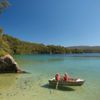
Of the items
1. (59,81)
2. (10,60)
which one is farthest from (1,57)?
(59,81)

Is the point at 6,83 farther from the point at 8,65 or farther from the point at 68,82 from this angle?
the point at 8,65

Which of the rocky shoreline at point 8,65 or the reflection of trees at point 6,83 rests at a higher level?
the rocky shoreline at point 8,65

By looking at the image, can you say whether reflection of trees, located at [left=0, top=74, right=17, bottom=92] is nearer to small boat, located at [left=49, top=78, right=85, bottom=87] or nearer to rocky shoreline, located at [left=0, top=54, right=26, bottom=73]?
small boat, located at [left=49, top=78, right=85, bottom=87]

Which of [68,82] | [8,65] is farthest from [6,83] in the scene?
[8,65]

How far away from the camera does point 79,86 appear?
22953mm

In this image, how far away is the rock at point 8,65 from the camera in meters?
34.7

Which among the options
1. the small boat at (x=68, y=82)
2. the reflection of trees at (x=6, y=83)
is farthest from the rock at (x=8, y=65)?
the small boat at (x=68, y=82)

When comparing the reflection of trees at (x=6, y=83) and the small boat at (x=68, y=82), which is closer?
the small boat at (x=68, y=82)

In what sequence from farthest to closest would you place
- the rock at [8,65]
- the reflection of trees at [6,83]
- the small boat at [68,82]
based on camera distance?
the rock at [8,65] → the reflection of trees at [6,83] → the small boat at [68,82]

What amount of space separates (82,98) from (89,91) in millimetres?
2954

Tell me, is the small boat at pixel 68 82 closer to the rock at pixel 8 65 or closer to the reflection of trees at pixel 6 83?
the reflection of trees at pixel 6 83

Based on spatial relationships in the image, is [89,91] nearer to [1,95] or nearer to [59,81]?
[59,81]

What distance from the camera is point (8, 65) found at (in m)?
35.1

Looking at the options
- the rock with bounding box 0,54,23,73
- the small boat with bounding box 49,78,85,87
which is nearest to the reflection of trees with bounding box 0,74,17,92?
the small boat with bounding box 49,78,85,87
